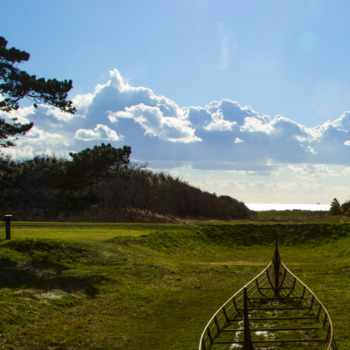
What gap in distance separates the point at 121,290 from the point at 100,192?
43.9 metres

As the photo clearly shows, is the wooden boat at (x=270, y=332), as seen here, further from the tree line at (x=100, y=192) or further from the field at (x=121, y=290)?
the tree line at (x=100, y=192)

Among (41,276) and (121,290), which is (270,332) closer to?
(121,290)

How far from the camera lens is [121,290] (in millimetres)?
16641

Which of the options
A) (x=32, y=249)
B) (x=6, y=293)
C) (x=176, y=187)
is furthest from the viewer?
(x=176, y=187)

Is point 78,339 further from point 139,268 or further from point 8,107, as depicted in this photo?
point 8,107

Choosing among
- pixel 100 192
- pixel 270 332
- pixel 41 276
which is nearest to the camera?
pixel 270 332

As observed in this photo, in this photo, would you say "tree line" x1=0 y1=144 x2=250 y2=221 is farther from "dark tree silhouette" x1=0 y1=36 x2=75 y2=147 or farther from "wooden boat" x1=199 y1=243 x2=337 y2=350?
"wooden boat" x1=199 y1=243 x2=337 y2=350

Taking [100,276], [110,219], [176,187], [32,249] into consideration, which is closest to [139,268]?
[100,276]

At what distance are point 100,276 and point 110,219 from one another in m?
31.3

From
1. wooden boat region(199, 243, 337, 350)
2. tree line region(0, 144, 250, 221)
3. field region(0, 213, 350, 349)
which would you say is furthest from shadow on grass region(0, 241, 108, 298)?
wooden boat region(199, 243, 337, 350)

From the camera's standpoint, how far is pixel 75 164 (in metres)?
22.3

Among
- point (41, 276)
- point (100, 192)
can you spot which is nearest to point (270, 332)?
point (41, 276)

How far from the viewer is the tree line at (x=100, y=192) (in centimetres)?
2244

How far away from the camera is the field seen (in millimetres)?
11570
